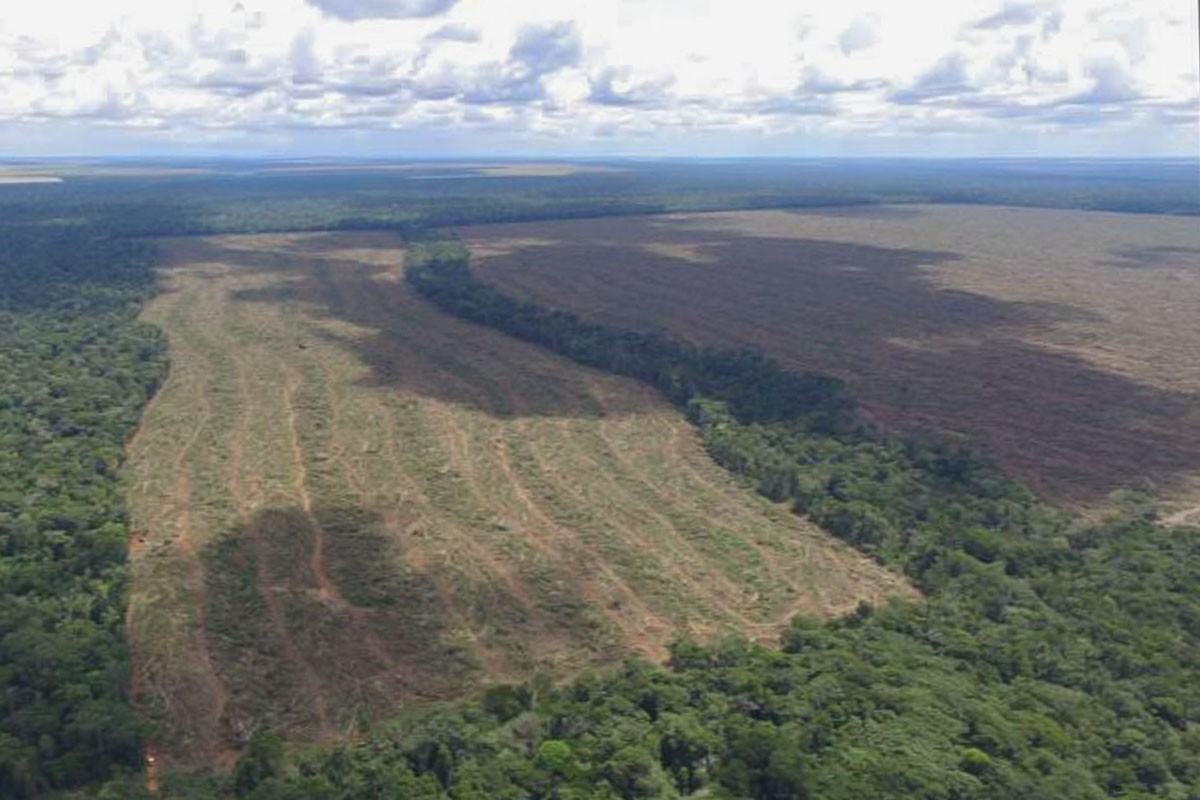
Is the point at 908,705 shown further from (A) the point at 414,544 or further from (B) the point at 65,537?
(B) the point at 65,537

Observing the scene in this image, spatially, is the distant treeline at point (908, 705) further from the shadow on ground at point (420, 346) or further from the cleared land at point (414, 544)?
the shadow on ground at point (420, 346)

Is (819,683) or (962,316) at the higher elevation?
(962,316)

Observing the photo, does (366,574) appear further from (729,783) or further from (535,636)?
(729,783)

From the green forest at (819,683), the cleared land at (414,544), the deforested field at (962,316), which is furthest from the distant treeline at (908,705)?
the deforested field at (962,316)

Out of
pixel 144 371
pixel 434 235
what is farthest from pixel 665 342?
pixel 434 235

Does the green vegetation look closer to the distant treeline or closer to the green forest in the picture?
the green forest

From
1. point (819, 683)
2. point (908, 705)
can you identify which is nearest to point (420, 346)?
point (819, 683)

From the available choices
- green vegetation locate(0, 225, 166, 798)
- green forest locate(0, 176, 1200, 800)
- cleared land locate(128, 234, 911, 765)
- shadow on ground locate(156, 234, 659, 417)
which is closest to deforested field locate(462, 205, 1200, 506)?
green forest locate(0, 176, 1200, 800)
